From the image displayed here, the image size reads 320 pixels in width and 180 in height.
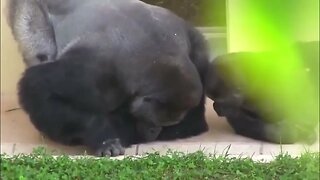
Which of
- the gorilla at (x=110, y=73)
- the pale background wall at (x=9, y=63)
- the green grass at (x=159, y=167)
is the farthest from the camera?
the pale background wall at (x=9, y=63)

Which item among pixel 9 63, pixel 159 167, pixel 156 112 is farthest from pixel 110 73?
pixel 9 63

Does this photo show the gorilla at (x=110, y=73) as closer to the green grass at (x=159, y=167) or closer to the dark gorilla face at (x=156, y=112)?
the dark gorilla face at (x=156, y=112)

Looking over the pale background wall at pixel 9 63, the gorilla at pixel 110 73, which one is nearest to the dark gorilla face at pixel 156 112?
the gorilla at pixel 110 73

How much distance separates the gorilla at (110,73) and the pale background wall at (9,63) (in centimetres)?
37

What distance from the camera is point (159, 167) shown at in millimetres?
3594

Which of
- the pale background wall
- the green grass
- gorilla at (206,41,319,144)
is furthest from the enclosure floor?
the pale background wall

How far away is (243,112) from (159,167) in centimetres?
57

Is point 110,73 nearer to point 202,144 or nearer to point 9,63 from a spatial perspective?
point 202,144

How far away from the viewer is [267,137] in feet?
12.8

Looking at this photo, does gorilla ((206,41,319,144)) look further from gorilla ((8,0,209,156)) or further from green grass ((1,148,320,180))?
green grass ((1,148,320,180))

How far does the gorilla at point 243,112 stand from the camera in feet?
12.5

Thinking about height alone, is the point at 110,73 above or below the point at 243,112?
above

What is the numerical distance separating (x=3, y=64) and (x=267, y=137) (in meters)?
1.41

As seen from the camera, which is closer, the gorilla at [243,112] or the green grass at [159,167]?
the green grass at [159,167]
